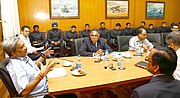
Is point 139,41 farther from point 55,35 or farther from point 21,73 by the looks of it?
point 55,35

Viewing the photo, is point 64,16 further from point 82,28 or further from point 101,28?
point 101,28

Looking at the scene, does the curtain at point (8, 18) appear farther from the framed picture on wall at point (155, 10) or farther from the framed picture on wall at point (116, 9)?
the framed picture on wall at point (155, 10)

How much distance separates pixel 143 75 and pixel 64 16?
4.89m

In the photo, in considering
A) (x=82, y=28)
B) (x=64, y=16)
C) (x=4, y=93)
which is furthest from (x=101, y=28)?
(x=4, y=93)

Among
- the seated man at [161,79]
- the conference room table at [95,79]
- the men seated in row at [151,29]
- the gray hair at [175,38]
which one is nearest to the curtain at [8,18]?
the conference room table at [95,79]

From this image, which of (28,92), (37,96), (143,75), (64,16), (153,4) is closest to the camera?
(28,92)

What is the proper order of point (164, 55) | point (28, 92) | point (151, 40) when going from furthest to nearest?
point (151, 40) → point (28, 92) → point (164, 55)

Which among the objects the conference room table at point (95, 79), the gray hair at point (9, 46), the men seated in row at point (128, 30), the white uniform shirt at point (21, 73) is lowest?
the conference room table at point (95, 79)

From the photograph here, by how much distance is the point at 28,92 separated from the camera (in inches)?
64.2

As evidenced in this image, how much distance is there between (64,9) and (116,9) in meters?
2.19

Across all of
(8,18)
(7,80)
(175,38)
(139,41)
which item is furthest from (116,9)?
(7,80)

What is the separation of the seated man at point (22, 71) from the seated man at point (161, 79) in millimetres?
942

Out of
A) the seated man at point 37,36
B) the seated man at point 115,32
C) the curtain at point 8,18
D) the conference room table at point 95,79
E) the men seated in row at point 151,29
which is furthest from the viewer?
the men seated in row at point 151,29

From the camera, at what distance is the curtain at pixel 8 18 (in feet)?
13.8
